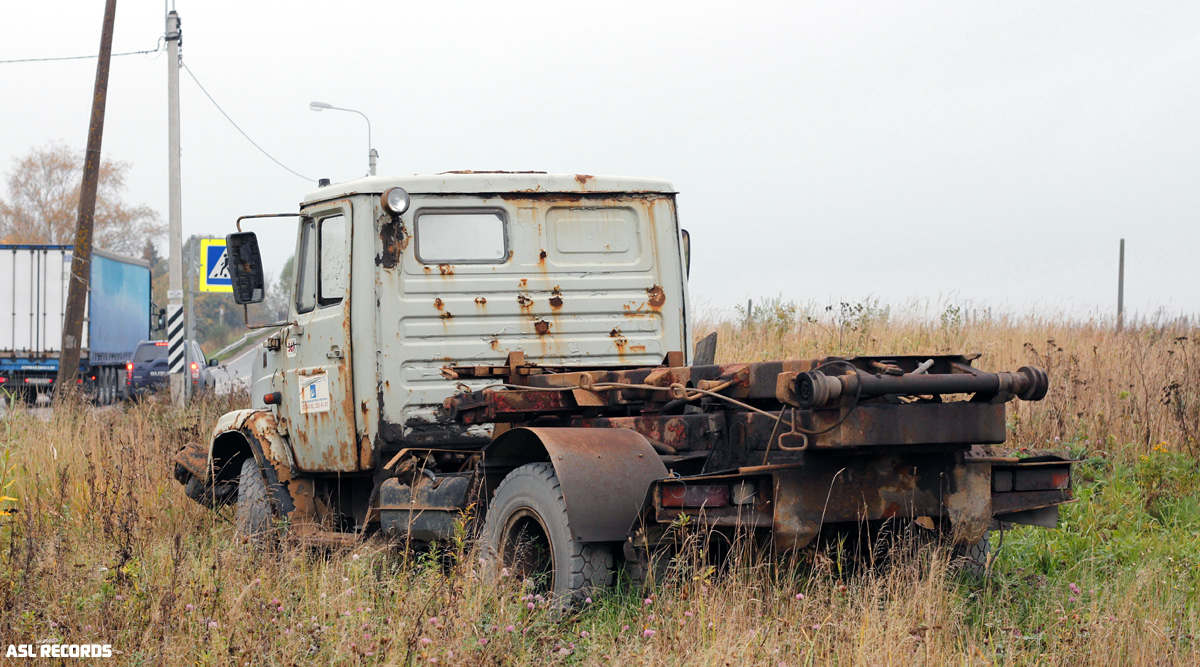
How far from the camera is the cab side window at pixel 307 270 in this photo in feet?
23.1

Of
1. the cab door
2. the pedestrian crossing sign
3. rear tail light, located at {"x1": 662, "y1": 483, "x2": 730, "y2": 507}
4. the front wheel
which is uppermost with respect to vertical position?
the pedestrian crossing sign

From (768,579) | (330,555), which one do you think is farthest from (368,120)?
(768,579)

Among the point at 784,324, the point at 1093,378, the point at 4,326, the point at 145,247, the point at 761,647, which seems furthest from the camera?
the point at 145,247

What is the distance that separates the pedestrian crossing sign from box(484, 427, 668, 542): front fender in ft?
41.6

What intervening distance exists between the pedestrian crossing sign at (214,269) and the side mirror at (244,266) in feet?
31.7

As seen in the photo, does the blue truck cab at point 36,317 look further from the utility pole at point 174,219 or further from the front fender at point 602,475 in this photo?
the front fender at point 602,475

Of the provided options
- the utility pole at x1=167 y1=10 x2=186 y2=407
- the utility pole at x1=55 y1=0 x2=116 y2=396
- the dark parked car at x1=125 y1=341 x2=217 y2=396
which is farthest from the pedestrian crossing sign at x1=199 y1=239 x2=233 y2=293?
Result: the dark parked car at x1=125 y1=341 x2=217 y2=396

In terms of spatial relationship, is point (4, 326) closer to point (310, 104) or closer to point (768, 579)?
point (310, 104)

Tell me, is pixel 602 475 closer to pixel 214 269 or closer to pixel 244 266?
pixel 244 266

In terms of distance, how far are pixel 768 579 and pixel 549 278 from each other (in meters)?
2.69

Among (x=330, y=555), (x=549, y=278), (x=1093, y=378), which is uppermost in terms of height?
(x=549, y=278)

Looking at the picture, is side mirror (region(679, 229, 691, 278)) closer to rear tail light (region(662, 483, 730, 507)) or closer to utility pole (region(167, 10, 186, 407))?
rear tail light (region(662, 483, 730, 507))

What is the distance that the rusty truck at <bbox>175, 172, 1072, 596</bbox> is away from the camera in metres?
4.41

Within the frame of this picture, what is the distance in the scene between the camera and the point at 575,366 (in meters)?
6.38
